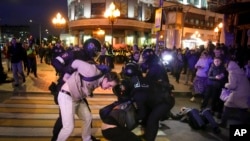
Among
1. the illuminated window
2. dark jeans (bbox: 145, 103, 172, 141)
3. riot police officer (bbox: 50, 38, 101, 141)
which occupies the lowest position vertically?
dark jeans (bbox: 145, 103, 172, 141)

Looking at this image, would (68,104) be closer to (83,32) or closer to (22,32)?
Result: (83,32)

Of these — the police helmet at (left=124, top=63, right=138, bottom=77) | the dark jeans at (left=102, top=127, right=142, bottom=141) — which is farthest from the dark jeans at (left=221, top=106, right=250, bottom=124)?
the dark jeans at (left=102, top=127, right=142, bottom=141)

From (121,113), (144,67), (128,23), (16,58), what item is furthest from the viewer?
(128,23)

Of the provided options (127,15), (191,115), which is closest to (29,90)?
(191,115)

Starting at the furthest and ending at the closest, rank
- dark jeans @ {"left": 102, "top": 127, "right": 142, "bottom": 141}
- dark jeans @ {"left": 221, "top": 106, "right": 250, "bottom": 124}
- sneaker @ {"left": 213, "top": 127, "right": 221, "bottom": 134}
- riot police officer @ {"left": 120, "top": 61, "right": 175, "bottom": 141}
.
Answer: sneaker @ {"left": 213, "top": 127, "right": 221, "bottom": 134}
dark jeans @ {"left": 221, "top": 106, "right": 250, "bottom": 124}
riot police officer @ {"left": 120, "top": 61, "right": 175, "bottom": 141}
dark jeans @ {"left": 102, "top": 127, "right": 142, "bottom": 141}

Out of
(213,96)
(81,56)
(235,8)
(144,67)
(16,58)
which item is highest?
(235,8)

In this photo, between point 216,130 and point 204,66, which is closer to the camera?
point 216,130

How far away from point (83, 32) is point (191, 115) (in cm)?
4614

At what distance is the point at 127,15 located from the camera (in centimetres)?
5081

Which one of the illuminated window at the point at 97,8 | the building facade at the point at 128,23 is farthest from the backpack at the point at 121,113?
the illuminated window at the point at 97,8

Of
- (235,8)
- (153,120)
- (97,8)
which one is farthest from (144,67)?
(97,8)

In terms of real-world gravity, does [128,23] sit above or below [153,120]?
above

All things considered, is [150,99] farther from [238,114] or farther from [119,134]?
[238,114]

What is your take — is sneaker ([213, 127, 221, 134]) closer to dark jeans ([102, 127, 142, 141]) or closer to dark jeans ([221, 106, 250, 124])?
dark jeans ([221, 106, 250, 124])
